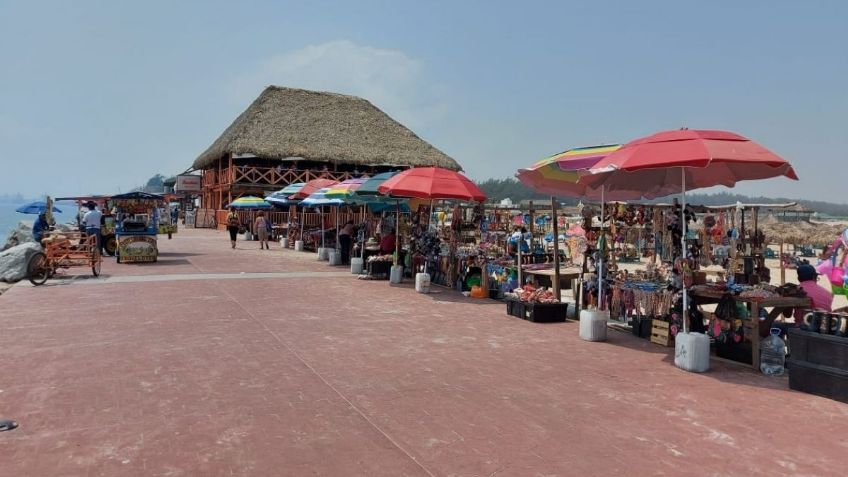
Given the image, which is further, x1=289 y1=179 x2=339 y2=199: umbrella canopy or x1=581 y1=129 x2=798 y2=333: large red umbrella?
x1=289 y1=179 x2=339 y2=199: umbrella canopy

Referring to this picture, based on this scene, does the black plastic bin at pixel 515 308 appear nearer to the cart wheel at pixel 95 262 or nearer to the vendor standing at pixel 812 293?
the vendor standing at pixel 812 293

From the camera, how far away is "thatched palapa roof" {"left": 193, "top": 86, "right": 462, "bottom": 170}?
114 ft

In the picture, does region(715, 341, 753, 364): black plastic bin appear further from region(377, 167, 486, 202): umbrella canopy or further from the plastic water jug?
region(377, 167, 486, 202): umbrella canopy

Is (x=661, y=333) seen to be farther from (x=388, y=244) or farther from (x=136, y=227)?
(x=136, y=227)

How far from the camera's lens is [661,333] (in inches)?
293

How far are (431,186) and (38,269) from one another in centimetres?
862

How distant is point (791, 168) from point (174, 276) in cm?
1244

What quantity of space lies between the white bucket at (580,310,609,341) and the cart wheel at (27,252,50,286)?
11.0m

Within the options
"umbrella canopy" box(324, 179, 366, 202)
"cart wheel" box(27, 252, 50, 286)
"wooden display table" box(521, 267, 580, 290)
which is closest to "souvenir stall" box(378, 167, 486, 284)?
"wooden display table" box(521, 267, 580, 290)

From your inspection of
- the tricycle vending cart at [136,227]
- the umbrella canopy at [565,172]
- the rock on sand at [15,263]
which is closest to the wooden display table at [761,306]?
the umbrella canopy at [565,172]

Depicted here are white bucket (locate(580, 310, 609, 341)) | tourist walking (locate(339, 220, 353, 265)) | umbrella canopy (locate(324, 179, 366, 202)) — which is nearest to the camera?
white bucket (locate(580, 310, 609, 341))

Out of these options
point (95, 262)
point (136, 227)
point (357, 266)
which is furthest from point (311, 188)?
point (95, 262)

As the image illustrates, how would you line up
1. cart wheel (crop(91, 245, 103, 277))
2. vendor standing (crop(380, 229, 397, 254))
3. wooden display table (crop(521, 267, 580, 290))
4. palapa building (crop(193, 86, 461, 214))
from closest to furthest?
wooden display table (crop(521, 267, 580, 290)), cart wheel (crop(91, 245, 103, 277)), vendor standing (crop(380, 229, 397, 254)), palapa building (crop(193, 86, 461, 214))

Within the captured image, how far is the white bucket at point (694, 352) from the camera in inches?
240
